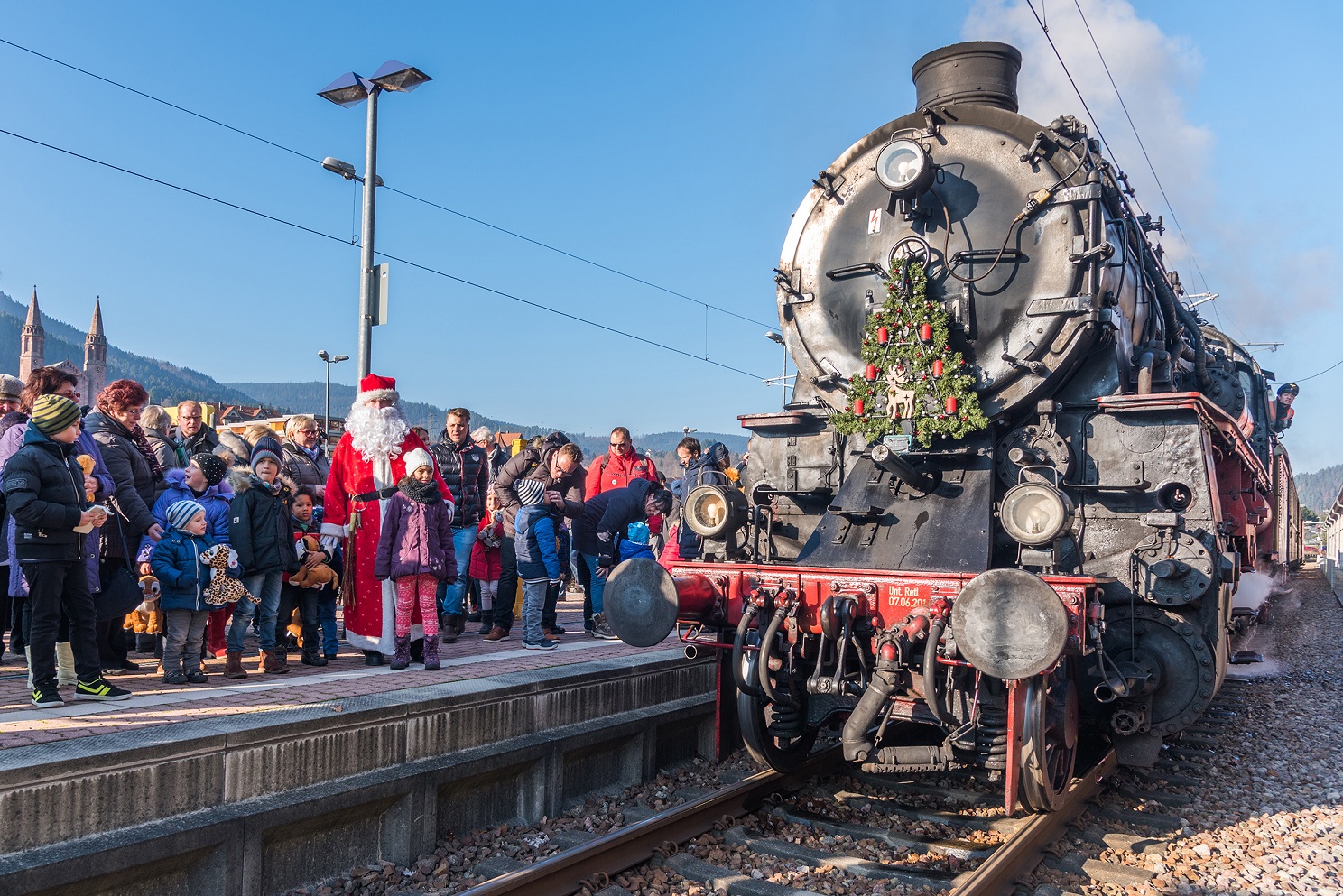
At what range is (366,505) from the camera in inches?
243

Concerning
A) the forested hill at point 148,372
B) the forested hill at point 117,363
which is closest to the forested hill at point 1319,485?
the forested hill at point 148,372

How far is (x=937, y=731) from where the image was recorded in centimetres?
614

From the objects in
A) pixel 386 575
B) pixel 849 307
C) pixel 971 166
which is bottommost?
pixel 386 575

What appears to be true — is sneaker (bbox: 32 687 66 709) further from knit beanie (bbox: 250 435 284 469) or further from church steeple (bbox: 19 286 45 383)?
church steeple (bbox: 19 286 45 383)

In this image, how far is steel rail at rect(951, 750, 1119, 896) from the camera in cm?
379

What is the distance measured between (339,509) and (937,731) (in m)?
4.17

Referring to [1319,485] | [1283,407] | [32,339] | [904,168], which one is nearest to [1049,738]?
[904,168]

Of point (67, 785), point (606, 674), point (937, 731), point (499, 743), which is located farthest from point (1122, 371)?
point (67, 785)

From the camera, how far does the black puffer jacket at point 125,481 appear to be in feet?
17.2

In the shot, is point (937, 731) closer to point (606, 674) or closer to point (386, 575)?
point (606, 674)

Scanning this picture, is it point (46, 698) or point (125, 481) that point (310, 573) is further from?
point (46, 698)

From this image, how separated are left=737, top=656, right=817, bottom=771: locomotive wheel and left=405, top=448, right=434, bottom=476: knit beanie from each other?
96.3 inches

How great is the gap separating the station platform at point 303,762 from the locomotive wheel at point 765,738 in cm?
81

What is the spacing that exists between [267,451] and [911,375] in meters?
4.00
